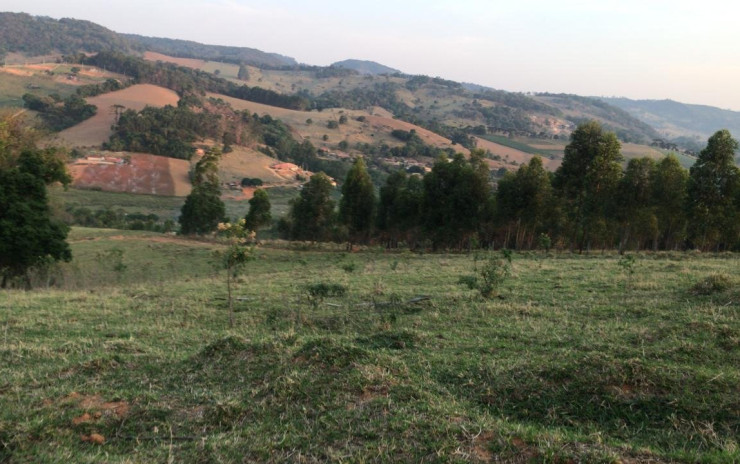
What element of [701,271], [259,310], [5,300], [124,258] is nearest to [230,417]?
[259,310]

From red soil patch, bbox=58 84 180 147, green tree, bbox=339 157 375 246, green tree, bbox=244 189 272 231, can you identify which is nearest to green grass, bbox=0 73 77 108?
red soil patch, bbox=58 84 180 147

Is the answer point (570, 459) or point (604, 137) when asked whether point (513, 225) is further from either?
point (570, 459)

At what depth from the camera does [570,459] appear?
175 inches

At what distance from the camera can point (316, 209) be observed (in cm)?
4669

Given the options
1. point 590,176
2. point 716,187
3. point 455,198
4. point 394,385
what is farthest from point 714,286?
point 455,198

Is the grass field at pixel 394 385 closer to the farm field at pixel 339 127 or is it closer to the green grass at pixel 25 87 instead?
the farm field at pixel 339 127

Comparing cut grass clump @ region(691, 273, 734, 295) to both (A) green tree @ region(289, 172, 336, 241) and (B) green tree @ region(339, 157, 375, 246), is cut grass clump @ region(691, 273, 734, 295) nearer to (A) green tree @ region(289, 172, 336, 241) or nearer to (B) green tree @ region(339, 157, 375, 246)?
(B) green tree @ region(339, 157, 375, 246)

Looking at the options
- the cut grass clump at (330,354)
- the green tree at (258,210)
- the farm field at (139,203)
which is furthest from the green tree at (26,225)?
the farm field at (139,203)

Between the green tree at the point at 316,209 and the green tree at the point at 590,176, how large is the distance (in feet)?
71.8

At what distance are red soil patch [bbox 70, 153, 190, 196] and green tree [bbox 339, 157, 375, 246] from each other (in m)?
55.8

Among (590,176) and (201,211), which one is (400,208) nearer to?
(590,176)

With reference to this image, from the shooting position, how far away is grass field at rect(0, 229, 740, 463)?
196 inches

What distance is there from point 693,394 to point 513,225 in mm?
36904

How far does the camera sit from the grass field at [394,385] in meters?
4.97
